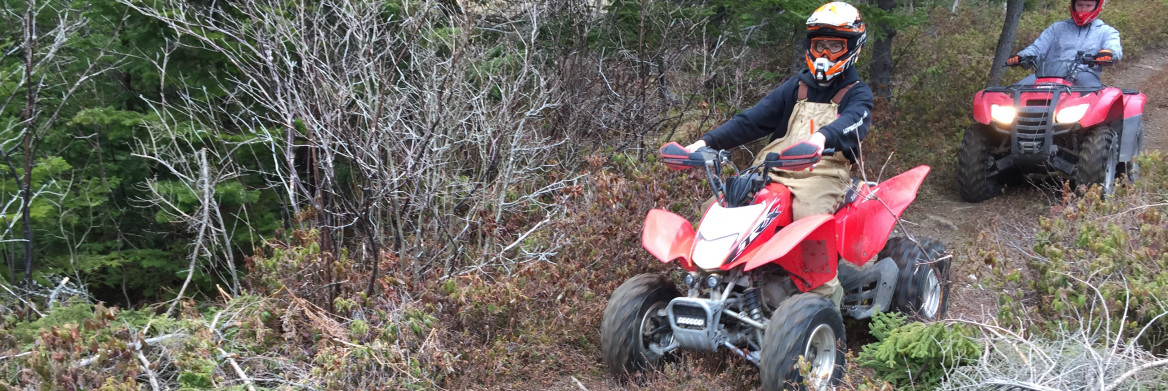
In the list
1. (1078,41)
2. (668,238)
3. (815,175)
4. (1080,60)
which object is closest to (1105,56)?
(1080,60)

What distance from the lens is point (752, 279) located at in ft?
14.4

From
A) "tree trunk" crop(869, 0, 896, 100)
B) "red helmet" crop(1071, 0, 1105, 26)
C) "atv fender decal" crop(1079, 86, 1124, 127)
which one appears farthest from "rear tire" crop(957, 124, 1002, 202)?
"tree trunk" crop(869, 0, 896, 100)

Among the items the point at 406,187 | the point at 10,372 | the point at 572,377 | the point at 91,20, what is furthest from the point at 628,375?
the point at 91,20

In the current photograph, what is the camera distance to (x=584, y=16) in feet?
29.0

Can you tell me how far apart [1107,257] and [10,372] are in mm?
5223

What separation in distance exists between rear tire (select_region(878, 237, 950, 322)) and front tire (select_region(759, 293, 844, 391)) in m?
1.14

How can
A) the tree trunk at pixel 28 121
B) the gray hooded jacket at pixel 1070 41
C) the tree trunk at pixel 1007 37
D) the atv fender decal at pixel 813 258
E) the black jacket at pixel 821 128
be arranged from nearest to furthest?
the atv fender decal at pixel 813 258
the black jacket at pixel 821 128
the tree trunk at pixel 28 121
the gray hooded jacket at pixel 1070 41
the tree trunk at pixel 1007 37

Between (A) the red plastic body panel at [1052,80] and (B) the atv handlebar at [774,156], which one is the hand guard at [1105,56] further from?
(B) the atv handlebar at [774,156]

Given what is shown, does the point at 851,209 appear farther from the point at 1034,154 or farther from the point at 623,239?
the point at 1034,154

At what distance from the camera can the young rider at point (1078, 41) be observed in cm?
808

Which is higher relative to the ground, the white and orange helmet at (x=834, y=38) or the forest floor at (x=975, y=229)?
the white and orange helmet at (x=834, y=38)

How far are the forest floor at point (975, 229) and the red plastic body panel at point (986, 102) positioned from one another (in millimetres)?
746

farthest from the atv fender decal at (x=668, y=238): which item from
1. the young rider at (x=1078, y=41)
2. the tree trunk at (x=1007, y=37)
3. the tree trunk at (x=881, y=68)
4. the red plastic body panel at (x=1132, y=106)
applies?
the tree trunk at (x=1007, y=37)

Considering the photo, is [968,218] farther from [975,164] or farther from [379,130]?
[379,130]
